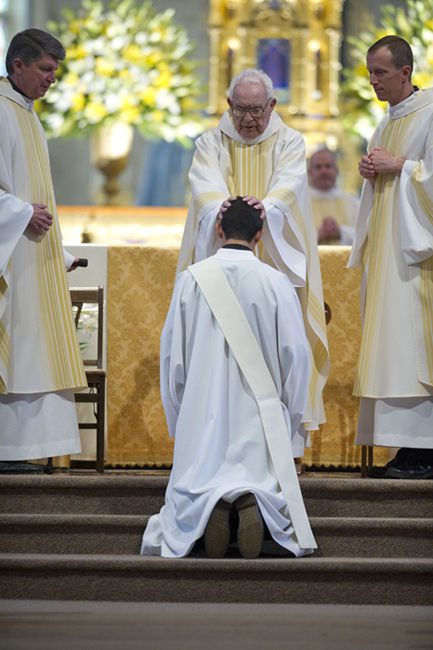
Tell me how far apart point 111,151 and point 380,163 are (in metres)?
4.02

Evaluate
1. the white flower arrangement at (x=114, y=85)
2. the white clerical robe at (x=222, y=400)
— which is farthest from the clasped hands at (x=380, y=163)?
the white flower arrangement at (x=114, y=85)

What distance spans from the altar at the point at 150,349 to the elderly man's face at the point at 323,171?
2089 mm

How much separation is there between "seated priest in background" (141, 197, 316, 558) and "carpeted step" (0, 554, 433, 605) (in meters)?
0.10

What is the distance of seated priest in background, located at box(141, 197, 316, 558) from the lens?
18.8ft

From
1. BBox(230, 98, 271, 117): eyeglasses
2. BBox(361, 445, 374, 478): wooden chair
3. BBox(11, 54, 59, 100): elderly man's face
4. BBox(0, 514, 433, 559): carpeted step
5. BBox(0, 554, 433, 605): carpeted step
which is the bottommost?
BBox(0, 554, 433, 605): carpeted step

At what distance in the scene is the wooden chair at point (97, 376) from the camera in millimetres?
7133

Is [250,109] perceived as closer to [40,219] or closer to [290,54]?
[40,219]

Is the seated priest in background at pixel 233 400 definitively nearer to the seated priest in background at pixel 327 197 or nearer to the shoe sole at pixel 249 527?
the shoe sole at pixel 249 527

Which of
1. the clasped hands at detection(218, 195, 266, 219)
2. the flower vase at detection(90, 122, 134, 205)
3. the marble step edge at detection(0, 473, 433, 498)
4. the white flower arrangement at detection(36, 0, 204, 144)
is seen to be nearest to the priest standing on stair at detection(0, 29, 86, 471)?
the marble step edge at detection(0, 473, 433, 498)

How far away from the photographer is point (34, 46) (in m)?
6.58

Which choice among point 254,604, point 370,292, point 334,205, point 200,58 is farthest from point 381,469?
point 200,58

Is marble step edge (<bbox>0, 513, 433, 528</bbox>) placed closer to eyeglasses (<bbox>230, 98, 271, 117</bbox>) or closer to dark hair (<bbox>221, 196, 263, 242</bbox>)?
dark hair (<bbox>221, 196, 263, 242</bbox>)

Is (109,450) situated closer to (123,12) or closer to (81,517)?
(81,517)

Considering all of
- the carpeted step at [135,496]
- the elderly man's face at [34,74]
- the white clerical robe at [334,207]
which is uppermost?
the elderly man's face at [34,74]
